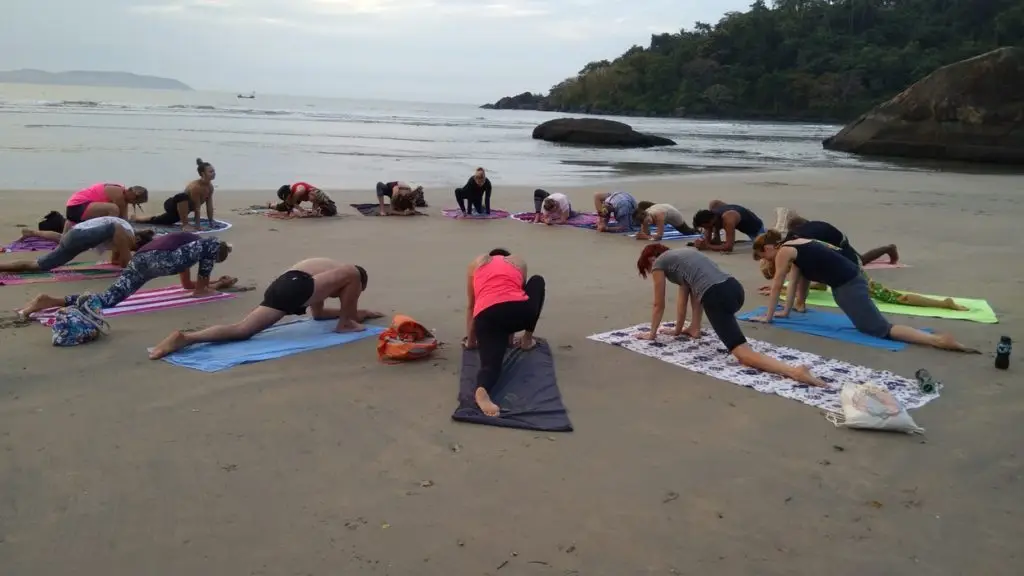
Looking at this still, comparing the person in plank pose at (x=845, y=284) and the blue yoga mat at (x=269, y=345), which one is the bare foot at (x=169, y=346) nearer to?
the blue yoga mat at (x=269, y=345)

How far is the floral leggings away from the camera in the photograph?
20.2 ft

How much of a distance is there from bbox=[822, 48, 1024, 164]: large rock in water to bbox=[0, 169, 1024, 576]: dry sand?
87.3 feet

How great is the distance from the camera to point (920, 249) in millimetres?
10531

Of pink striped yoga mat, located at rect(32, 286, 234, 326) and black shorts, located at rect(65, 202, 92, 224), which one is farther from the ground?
black shorts, located at rect(65, 202, 92, 224)

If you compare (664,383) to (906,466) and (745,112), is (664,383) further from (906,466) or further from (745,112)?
(745,112)

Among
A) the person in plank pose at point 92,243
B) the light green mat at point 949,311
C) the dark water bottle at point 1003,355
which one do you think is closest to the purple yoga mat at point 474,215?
the person in plank pose at point 92,243

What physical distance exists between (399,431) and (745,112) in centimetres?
8550

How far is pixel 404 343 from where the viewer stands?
17.3ft

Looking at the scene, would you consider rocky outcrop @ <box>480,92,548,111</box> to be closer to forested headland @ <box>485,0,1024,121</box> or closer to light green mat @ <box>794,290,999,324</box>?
forested headland @ <box>485,0,1024,121</box>

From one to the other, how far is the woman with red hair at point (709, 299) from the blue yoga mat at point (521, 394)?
3.62 feet

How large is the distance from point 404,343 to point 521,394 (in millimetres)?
1047

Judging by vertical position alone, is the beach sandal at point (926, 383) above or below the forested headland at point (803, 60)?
below

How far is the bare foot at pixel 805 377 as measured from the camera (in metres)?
4.96

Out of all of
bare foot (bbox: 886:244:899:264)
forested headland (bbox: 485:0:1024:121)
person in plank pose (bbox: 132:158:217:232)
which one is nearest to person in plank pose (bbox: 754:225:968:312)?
bare foot (bbox: 886:244:899:264)
